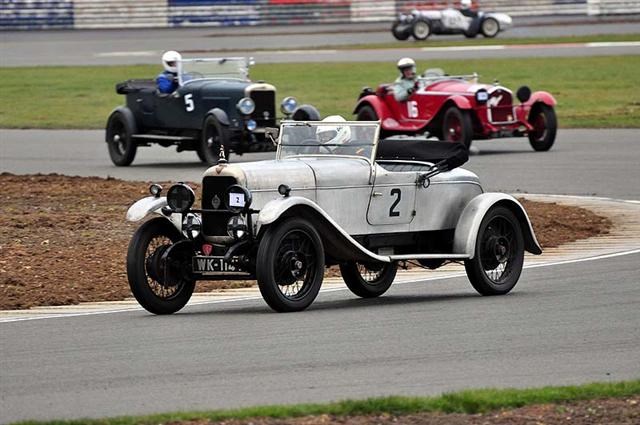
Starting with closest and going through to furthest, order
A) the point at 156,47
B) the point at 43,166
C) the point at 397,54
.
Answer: the point at 43,166 → the point at 397,54 → the point at 156,47

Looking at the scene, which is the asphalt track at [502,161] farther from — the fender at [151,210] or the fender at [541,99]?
the fender at [151,210]

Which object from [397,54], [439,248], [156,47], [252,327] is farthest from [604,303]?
[156,47]

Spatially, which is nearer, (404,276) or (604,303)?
(604,303)

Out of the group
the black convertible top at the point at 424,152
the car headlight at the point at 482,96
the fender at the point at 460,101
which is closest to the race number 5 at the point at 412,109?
the fender at the point at 460,101

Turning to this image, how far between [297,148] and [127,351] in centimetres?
303

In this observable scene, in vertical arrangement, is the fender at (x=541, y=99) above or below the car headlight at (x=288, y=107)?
below

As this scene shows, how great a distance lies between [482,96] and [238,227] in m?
15.1

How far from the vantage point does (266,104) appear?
24031 mm

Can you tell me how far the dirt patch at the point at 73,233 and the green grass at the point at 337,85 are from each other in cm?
1286

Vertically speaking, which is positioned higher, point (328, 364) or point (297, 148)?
point (297, 148)

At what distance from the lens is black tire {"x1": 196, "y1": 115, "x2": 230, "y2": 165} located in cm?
2281

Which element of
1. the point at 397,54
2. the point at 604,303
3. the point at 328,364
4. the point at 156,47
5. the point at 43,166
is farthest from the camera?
the point at 156,47

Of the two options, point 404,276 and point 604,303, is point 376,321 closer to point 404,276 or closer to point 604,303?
point 604,303

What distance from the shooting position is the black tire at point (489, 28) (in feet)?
184
